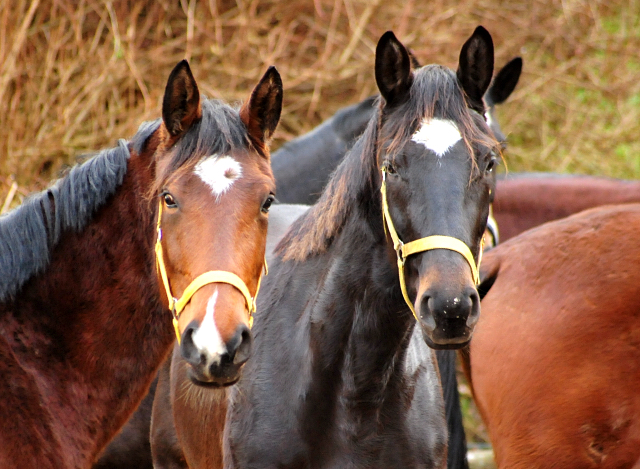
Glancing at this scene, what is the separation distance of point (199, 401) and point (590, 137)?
6173mm

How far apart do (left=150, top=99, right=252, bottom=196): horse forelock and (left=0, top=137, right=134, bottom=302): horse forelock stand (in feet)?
0.76

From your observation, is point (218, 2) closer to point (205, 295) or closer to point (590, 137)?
point (590, 137)

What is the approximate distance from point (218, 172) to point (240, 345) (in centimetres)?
55

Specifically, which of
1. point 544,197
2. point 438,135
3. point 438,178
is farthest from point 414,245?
point 544,197

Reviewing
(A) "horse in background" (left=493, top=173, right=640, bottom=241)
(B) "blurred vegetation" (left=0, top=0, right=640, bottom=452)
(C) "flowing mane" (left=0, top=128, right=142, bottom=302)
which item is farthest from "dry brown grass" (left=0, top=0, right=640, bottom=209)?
(C) "flowing mane" (left=0, top=128, right=142, bottom=302)

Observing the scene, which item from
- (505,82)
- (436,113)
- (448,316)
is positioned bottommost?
(448,316)

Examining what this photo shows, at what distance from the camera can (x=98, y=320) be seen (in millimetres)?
2439

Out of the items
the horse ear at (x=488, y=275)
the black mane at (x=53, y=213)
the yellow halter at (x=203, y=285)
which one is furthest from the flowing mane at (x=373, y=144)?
the horse ear at (x=488, y=275)

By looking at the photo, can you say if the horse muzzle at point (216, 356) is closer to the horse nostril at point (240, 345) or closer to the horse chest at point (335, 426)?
the horse nostril at point (240, 345)

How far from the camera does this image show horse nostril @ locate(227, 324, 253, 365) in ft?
6.43

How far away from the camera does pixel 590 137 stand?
7844 millimetres

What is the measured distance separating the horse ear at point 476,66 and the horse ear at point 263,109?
628mm

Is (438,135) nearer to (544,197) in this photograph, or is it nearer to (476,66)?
(476,66)

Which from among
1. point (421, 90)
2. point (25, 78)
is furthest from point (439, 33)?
point (421, 90)
